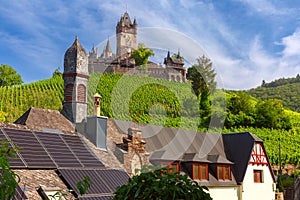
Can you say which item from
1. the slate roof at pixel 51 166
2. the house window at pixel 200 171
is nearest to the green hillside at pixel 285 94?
the house window at pixel 200 171

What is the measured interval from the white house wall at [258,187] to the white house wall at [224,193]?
2.40 ft

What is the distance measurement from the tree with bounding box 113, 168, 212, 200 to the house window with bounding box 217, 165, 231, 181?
19.3m

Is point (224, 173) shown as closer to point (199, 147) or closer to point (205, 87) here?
point (199, 147)

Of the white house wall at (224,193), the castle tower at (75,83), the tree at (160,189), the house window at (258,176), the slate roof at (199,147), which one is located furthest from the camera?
the house window at (258,176)

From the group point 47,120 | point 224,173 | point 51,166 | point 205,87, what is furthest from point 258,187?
point 51,166

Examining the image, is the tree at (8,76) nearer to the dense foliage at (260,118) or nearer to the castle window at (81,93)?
the dense foliage at (260,118)

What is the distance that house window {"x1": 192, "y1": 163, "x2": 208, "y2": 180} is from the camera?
76.8 ft

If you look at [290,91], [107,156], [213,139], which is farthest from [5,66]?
[290,91]

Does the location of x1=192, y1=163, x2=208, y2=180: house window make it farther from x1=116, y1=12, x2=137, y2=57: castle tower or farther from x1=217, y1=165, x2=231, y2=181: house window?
x1=116, y1=12, x2=137, y2=57: castle tower

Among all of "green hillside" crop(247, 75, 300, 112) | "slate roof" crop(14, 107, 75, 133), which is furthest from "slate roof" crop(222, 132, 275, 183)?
"green hillside" crop(247, 75, 300, 112)

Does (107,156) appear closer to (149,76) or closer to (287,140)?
(149,76)

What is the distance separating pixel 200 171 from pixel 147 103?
11.4 m

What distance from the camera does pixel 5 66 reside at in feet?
231

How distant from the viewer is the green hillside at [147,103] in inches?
1196
